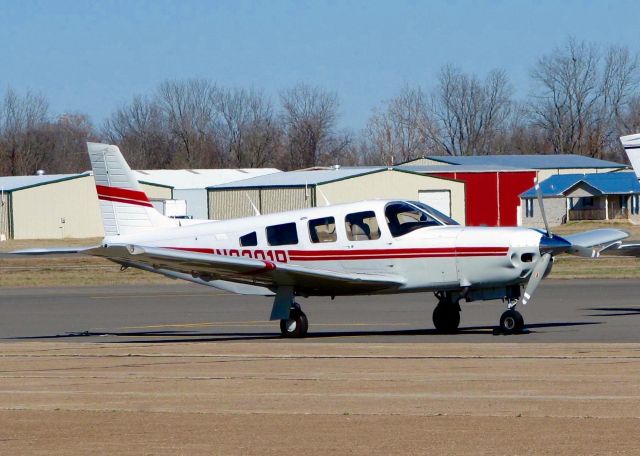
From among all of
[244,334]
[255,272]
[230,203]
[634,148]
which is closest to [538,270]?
[255,272]

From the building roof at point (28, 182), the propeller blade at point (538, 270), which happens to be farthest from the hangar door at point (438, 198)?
the propeller blade at point (538, 270)

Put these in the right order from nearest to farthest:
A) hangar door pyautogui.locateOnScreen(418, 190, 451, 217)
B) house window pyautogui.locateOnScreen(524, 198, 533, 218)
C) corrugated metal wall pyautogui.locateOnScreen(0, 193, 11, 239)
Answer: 1. corrugated metal wall pyautogui.locateOnScreen(0, 193, 11, 239)
2. hangar door pyautogui.locateOnScreen(418, 190, 451, 217)
3. house window pyautogui.locateOnScreen(524, 198, 533, 218)

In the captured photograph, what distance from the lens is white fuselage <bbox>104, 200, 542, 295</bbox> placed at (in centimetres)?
1767

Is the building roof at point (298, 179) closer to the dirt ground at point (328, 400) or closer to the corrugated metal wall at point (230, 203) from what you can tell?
the corrugated metal wall at point (230, 203)

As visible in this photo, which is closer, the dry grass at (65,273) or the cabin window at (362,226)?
the cabin window at (362,226)

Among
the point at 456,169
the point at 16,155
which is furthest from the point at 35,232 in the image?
the point at 16,155

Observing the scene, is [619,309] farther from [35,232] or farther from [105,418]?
[35,232]

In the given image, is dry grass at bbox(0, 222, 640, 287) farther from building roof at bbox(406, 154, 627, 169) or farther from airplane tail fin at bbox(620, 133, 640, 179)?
building roof at bbox(406, 154, 627, 169)

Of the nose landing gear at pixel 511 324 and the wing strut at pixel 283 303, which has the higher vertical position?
the wing strut at pixel 283 303

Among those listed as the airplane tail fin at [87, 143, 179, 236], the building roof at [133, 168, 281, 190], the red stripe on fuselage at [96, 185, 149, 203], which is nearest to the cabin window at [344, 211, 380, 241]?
the airplane tail fin at [87, 143, 179, 236]

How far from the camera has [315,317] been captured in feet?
74.1

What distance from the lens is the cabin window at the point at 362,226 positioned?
725 inches

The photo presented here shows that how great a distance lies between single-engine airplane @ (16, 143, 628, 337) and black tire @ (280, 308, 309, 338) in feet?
0.05

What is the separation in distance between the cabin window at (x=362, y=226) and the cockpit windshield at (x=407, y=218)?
0.22 m
